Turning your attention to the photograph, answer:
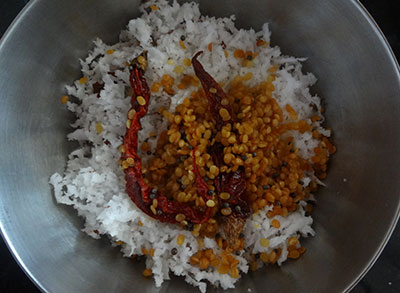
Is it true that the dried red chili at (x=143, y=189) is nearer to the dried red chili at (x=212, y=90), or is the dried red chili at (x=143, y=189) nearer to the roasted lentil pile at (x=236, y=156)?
the roasted lentil pile at (x=236, y=156)

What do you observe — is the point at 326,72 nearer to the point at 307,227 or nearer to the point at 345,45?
the point at 345,45

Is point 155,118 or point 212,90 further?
point 155,118

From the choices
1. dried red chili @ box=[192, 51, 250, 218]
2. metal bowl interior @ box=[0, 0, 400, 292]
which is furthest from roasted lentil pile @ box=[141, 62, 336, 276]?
metal bowl interior @ box=[0, 0, 400, 292]

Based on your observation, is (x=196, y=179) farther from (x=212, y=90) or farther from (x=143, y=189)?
(x=212, y=90)

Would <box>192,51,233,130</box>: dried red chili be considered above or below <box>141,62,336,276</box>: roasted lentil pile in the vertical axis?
above

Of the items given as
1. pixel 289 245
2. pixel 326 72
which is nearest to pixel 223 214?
pixel 289 245

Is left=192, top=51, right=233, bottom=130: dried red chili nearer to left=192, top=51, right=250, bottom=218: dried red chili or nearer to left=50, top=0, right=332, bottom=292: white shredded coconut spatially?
left=192, top=51, right=250, bottom=218: dried red chili

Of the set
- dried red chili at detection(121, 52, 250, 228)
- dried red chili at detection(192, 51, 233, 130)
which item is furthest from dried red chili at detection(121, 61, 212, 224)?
dried red chili at detection(192, 51, 233, 130)

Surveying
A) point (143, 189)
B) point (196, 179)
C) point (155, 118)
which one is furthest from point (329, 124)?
point (143, 189)

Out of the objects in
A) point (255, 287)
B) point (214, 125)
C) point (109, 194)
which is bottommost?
point (255, 287)
